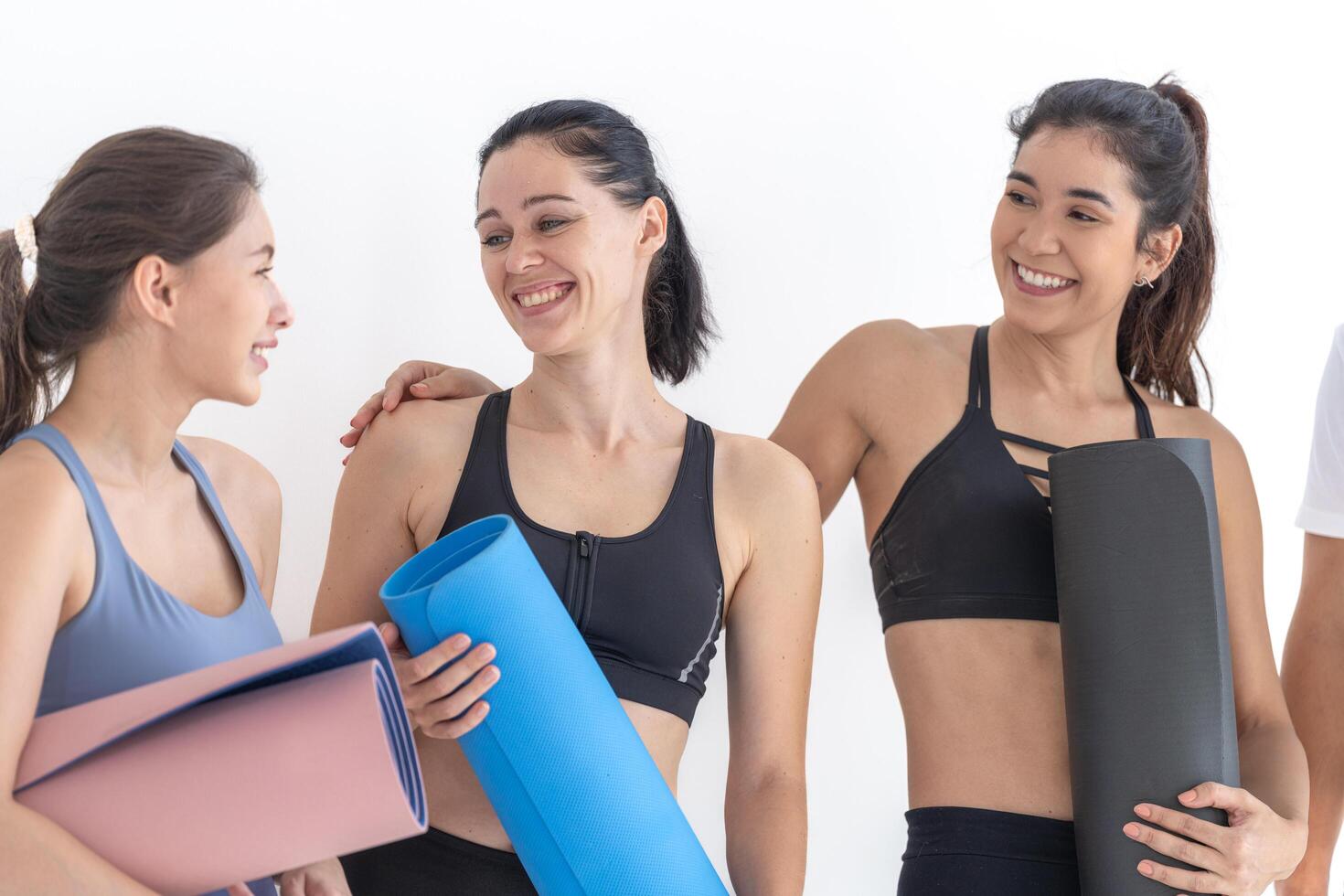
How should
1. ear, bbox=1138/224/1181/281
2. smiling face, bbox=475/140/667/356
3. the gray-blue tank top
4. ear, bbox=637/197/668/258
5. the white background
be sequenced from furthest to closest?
the white background < ear, bbox=1138/224/1181/281 < ear, bbox=637/197/668/258 < smiling face, bbox=475/140/667/356 < the gray-blue tank top

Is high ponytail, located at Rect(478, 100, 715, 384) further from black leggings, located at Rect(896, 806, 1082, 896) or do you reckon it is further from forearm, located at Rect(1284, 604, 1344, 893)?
forearm, located at Rect(1284, 604, 1344, 893)

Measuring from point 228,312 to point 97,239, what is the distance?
15cm

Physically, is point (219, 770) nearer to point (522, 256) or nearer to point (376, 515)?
point (376, 515)

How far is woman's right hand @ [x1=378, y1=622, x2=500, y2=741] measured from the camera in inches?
57.7

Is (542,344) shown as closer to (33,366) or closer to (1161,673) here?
(33,366)

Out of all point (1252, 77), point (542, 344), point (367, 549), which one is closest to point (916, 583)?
point (542, 344)

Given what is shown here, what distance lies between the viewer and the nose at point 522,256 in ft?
5.91

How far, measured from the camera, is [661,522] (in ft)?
6.06

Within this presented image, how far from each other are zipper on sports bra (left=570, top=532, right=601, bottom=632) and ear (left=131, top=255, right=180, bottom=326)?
0.59 m

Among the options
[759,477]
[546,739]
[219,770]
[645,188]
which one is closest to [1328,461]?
[759,477]

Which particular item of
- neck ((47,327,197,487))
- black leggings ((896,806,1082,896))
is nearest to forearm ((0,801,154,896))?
neck ((47,327,197,487))

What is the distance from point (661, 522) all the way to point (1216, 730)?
2.58 feet

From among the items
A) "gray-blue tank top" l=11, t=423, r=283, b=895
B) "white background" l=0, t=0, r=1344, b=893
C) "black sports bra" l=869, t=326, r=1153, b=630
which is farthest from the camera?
"white background" l=0, t=0, r=1344, b=893

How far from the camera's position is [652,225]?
1945 mm
